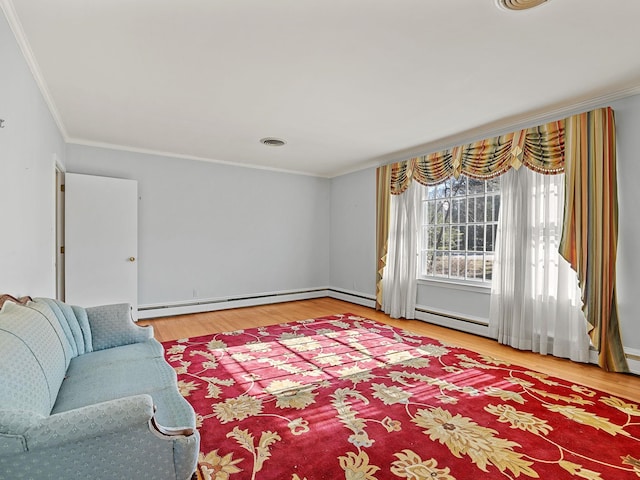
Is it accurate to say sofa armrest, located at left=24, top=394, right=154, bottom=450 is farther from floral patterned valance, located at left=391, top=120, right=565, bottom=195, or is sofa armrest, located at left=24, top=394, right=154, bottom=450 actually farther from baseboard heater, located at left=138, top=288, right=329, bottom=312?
baseboard heater, located at left=138, top=288, right=329, bottom=312

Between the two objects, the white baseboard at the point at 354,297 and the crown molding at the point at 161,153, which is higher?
the crown molding at the point at 161,153

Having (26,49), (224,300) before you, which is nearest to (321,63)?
(26,49)

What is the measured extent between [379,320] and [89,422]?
4192mm

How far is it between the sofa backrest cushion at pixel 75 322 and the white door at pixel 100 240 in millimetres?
2329

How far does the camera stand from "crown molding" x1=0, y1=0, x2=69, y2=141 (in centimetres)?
191

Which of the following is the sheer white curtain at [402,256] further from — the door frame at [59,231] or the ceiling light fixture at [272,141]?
the door frame at [59,231]

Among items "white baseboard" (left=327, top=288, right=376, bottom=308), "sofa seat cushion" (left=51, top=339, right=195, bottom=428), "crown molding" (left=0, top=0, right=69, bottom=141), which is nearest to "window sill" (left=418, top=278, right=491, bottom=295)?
"white baseboard" (left=327, top=288, right=376, bottom=308)

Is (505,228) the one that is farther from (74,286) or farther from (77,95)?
(74,286)

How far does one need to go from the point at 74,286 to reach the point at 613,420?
553 centimetres

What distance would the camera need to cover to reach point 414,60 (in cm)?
245

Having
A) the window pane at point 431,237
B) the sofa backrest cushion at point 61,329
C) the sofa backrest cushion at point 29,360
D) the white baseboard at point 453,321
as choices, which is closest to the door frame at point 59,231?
the sofa backrest cushion at point 61,329

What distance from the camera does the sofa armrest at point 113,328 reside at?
2398 millimetres

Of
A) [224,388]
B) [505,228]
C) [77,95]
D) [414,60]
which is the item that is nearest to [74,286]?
[77,95]

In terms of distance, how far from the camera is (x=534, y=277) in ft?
11.8
